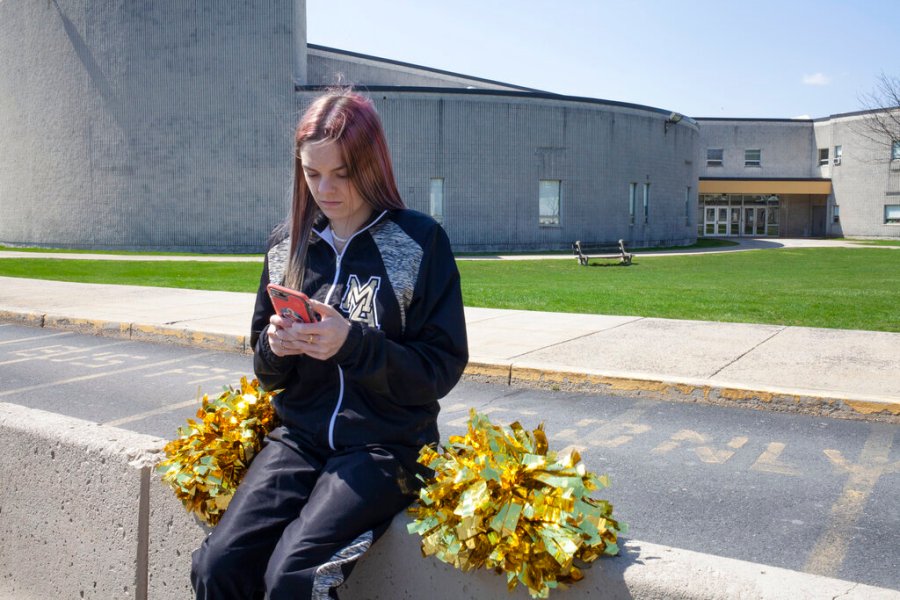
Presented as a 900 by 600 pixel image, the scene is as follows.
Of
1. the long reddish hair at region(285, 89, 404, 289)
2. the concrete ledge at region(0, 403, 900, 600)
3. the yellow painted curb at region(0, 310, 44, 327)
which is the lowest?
the yellow painted curb at region(0, 310, 44, 327)

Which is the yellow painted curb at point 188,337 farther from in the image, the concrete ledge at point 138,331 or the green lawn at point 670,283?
the green lawn at point 670,283

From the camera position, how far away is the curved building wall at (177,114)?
1347 inches

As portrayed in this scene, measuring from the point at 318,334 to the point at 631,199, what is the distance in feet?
125

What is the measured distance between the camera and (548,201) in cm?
3641

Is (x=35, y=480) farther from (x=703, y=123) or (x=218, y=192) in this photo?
(x=703, y=123)

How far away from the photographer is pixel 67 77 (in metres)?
35.6

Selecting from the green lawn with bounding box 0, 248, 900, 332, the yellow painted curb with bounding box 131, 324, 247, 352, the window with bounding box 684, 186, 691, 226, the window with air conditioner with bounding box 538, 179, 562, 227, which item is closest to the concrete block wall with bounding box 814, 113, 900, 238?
the window with bounding box 684, 186, 691, 226

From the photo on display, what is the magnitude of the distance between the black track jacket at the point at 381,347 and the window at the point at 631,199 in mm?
37123

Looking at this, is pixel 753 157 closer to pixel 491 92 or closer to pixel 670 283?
pixel 491 92

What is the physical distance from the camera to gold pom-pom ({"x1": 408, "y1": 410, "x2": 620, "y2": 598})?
2.20 meters

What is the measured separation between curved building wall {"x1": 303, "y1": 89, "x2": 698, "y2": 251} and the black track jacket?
30542 millimetres

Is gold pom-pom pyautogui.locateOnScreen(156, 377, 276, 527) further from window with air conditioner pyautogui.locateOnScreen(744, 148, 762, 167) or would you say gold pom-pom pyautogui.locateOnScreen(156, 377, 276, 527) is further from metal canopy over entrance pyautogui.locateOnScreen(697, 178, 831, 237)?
window with air conditioner pyautogui.locateOnScreen(744, 148, 762, 167)

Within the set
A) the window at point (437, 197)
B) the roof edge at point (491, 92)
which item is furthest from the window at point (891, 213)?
the window at point (437, 197)

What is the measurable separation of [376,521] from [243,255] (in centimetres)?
3228
